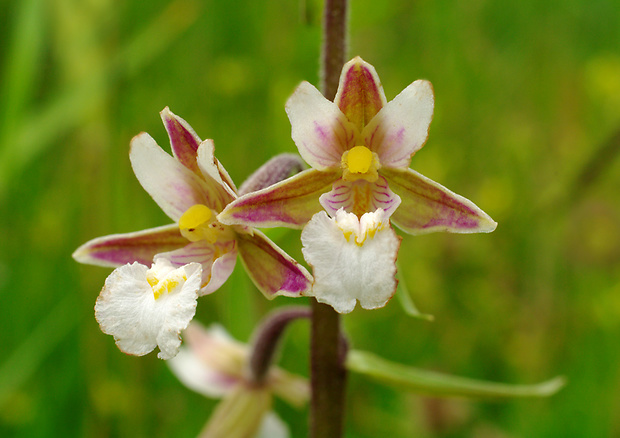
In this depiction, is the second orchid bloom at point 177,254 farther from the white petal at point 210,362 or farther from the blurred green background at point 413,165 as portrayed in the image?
the white petal at point 210,362

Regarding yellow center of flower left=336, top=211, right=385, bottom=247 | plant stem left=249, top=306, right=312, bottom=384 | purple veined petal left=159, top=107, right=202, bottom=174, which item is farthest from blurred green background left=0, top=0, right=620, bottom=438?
yellow center of flower left=336, top=211, right=385, bottom=247

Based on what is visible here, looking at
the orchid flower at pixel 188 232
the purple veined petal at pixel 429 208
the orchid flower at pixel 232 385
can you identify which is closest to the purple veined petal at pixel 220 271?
the orchid flower at pixel 188 232

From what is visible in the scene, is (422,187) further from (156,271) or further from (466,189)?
(466,189)

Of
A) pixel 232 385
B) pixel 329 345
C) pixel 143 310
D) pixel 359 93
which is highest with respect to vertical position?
pixel 359 93

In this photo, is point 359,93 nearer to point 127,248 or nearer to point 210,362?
point 127,248

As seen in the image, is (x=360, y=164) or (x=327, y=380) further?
(x=327, y=380)

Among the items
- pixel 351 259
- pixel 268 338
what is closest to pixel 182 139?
pixel 351 259
